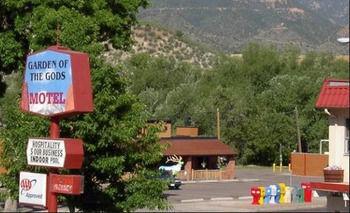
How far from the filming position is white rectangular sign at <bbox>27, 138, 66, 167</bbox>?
1688 centimetres

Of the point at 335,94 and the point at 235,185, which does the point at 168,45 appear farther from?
the point at 335,94

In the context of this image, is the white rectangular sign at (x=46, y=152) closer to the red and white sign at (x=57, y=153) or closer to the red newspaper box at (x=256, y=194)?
the red and white sign at (x=57, y=153)

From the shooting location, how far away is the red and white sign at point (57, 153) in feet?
55.0

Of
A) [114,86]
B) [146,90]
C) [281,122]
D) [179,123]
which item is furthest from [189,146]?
[114,86]

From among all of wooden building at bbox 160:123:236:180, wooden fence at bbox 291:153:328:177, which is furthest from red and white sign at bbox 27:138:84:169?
wooden fence at bbox 291:153:328:177

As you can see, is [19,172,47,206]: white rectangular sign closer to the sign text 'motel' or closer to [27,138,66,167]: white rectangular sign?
[27,138,66,167]: white rectangular sign

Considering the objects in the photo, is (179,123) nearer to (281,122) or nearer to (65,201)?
(281,122)

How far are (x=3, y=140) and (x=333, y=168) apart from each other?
8453 mm

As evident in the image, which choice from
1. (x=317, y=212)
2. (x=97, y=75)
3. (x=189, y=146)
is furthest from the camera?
(x=189, y=146)

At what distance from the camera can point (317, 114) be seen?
281 feet

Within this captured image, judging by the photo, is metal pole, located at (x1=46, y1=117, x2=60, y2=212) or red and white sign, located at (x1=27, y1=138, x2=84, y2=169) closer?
red and white sign, located at (x1=27, y1=138, x2=84, y2=169)

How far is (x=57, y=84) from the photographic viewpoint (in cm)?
1728

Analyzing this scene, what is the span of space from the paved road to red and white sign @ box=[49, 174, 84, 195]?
3231 cm

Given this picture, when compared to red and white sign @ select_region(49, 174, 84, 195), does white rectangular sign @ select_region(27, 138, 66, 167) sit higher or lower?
higher
